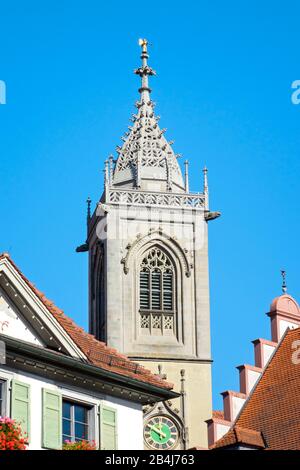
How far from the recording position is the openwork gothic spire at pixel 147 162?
8419 centimetres

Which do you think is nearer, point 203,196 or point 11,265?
point 11,265

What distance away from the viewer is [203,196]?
8381 cm

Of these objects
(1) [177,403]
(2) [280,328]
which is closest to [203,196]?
(1) [177,403]

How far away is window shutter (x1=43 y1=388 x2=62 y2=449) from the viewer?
26.6m

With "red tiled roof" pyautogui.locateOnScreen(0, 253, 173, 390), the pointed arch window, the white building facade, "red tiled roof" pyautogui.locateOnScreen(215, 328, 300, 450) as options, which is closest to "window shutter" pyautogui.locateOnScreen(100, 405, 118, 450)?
the white building facade

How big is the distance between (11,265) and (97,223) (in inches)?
2208

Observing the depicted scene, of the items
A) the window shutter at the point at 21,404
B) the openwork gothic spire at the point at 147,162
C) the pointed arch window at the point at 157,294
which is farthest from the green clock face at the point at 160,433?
the window shutter at the point at 21,404

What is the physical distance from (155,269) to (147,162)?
18.5ft

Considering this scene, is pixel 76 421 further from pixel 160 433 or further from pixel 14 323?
pixel 160 433

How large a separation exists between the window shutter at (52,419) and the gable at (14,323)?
47.7 inches

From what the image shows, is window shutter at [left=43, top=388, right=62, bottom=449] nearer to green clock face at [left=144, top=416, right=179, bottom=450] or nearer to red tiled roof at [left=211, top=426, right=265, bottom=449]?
red tiled roof at [left=211, top=426, right=265, bottom=449]

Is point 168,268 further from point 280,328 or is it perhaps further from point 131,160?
point 280,328

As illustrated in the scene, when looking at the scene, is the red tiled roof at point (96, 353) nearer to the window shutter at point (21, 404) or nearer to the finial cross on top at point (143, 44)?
the window shutter at point (21, 404)

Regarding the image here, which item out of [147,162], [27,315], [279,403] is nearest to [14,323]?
[27,315]
